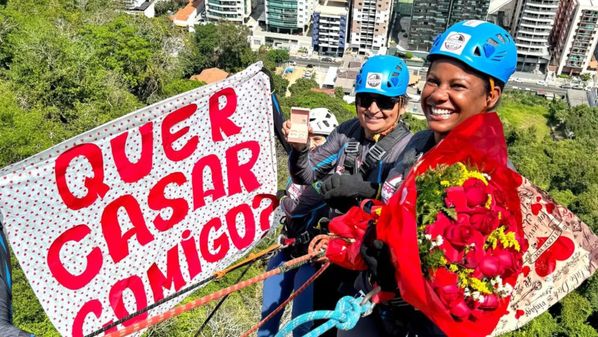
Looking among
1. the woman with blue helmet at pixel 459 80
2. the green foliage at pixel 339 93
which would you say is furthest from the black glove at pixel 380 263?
the green foliage at pixel 339 93

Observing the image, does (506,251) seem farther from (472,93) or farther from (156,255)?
(156,255)

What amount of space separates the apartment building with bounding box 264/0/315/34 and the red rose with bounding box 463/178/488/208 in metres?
57.8

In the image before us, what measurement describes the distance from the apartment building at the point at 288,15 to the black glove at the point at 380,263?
5768 centimetres

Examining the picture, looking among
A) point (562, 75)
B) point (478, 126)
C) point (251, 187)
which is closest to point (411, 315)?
point (478, 126)

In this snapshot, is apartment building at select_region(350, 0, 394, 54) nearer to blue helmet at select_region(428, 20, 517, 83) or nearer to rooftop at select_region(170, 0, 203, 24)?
rooftop at select_region(170, 0, 203, 24)

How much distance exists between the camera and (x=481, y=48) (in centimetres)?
263

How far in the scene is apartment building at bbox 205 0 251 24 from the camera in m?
59.7

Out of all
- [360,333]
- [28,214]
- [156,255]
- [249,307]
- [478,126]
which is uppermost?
[478,126]

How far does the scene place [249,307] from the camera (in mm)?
13078

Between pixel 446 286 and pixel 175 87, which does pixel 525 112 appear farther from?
pixel 446 286

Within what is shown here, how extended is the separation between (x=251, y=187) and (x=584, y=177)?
36.6m

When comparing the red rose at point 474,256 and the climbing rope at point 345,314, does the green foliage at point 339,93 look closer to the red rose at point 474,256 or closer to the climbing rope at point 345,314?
the climbing rope at point 345,314

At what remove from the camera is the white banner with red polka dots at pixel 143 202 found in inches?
114

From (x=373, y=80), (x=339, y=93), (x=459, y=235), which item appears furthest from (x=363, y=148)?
(x=339, y=93)
